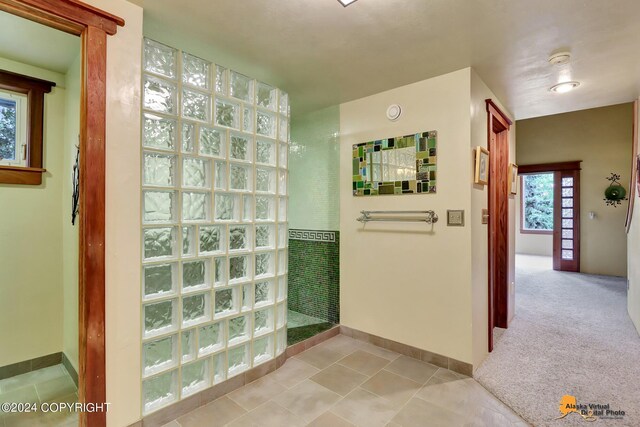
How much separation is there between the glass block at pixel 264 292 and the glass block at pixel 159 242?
689 millimetres

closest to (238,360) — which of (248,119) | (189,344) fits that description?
(189,344)

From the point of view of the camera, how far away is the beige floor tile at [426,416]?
1.71 m

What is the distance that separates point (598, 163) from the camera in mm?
5453

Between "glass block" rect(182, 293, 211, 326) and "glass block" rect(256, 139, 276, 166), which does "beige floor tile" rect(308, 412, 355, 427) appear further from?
"glass block" rect(256, 139, 276, 166)

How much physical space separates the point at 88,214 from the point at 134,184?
0.80 feet

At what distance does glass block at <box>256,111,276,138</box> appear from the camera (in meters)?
2.25

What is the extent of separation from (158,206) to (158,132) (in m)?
0.41

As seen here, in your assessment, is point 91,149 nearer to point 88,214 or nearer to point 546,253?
point 88,214

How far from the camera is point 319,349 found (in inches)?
105

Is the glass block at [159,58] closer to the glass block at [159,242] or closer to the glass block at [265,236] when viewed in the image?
the glass block at [159,242]

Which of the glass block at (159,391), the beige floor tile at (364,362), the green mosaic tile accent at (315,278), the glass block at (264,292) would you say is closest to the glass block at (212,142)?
the glass block at (264,292)

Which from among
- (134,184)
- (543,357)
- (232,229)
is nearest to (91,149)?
(134,184)

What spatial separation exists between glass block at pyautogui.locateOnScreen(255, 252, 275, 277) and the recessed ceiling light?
2656 mm

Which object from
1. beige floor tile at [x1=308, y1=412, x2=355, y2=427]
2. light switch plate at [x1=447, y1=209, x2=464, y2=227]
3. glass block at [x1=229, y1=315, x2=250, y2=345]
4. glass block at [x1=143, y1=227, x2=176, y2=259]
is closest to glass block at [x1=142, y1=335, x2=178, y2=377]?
glass block at [x1=229, y1=315, x2=250, y2=345]
